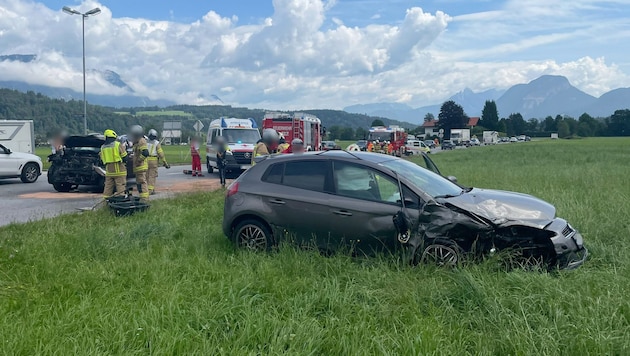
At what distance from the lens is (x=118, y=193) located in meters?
11.4

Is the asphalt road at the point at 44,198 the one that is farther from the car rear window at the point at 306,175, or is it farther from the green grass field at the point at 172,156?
the green grass field at the point at 172,156

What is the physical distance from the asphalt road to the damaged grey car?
5525 mm

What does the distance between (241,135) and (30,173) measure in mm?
8146

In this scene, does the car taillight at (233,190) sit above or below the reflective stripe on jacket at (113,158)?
below

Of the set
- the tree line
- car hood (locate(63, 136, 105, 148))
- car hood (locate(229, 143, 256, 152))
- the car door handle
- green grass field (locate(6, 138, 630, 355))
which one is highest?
the tree line

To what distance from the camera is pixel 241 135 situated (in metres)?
22.0

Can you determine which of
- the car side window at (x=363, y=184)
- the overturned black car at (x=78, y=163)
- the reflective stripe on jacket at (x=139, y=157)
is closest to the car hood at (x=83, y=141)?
the overturned black car at (x=78, y=163)

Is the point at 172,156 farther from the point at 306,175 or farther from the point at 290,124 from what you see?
the point at 306,175

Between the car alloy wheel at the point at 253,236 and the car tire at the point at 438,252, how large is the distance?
199 cm

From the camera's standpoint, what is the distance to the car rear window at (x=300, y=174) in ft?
21.0

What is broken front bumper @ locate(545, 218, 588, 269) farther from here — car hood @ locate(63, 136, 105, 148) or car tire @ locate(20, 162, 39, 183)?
car tire @ locate(20, 162, 39, 183)

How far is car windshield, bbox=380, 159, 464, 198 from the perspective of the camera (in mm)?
6051

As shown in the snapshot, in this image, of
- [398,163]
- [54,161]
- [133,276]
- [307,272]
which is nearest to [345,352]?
[307,272]

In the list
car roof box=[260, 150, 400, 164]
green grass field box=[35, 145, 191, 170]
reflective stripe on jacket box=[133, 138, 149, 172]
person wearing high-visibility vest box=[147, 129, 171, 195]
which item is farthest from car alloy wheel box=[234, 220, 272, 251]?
green grass field box=[35, 145, 191, 170]
